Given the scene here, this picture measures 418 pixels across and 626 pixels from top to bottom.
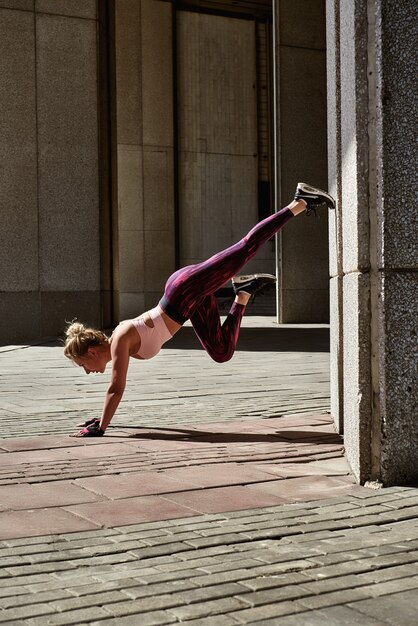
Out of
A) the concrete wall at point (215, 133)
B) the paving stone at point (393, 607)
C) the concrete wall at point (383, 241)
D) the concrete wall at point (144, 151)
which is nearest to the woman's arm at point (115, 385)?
the concrete wall at point (383, 241)

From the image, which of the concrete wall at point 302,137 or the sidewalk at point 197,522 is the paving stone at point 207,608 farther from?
the concrete wall at point 302,137

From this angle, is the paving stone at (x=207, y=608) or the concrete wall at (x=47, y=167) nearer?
the paving stone at (x=207, y=608)

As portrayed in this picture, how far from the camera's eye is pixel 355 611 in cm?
267

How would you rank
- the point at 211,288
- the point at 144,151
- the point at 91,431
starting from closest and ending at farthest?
the point at 91,431
the point at 211,288
the point at 144,151

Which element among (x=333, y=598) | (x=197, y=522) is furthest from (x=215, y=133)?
(x=333, y=598)

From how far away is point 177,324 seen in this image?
20.5 ft

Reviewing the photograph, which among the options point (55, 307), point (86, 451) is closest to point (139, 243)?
point (55, 307)

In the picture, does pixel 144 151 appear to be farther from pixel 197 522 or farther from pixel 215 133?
pixel 197 522

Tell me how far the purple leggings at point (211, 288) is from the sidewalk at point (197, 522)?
0.55m

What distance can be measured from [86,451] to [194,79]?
895 inches

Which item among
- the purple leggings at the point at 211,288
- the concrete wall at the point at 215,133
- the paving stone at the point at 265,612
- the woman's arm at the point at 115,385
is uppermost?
the concrete wall at the point at 215,133

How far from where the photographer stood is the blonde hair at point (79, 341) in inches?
233

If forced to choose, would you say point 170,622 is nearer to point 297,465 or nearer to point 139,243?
point 297,465

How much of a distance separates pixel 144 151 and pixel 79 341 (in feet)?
67.5
